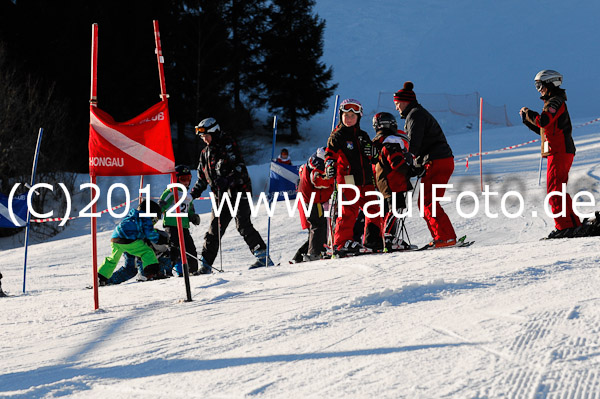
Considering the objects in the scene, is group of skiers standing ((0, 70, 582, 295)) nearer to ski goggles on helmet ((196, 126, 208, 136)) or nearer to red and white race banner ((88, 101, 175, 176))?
ski goggles on helmet ((196, 126, 208, 136))

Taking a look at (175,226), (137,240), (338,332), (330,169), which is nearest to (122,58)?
(175,226)

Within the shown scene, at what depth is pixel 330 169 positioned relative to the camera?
720 cm

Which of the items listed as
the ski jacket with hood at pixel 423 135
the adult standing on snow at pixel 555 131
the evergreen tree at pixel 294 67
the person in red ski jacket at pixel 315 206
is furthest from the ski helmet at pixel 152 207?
the evergreen tree at pixel 294 67

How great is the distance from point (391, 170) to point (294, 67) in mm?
26619

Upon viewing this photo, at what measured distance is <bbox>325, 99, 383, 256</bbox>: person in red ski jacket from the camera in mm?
7391

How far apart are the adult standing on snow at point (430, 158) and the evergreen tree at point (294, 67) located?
2607cm

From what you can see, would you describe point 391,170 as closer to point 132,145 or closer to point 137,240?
point 132,145

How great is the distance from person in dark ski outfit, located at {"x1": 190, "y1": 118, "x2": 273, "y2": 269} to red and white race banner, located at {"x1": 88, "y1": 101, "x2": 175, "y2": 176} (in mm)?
2517

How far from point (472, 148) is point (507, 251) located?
16923mm

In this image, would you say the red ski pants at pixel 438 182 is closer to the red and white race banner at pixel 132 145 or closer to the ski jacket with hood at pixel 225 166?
the ski jacket with hood at pixel 225 166

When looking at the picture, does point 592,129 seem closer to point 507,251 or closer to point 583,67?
point 507,251

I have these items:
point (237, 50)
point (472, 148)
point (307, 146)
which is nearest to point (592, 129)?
point (472, 148)

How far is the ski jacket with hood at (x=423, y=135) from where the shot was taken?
23.8 ft

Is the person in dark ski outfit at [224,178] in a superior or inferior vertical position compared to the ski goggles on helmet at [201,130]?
inferior
